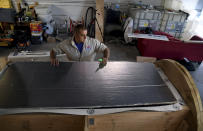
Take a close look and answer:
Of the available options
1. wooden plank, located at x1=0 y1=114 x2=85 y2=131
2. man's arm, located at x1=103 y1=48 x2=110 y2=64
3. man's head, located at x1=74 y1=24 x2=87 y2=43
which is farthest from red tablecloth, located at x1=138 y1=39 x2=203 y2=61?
wooden plank, located at x1=0 y1=114 x2=85 y2=131

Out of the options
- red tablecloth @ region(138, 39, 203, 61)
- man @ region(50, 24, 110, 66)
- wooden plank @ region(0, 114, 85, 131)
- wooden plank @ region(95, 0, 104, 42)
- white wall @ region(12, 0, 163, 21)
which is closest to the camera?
wooden plank @ region(0, 114, 85, 131)

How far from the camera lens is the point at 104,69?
1477 mm

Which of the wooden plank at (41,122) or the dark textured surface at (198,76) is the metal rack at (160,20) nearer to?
the dark textured surface at (198,76)

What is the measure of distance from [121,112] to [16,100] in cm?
75

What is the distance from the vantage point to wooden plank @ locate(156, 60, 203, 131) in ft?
3.12

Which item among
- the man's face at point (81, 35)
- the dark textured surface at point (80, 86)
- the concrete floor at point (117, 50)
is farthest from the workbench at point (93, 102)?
the concrete floor at point (117, 50)

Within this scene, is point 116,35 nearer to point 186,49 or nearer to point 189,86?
point 186,49

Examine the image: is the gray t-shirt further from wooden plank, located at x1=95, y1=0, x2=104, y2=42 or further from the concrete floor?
wooden plank, located at x1=95, y1=0, x2=104, y2=42

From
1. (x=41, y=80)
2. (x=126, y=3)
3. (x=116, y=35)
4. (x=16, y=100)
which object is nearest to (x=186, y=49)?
(x=116, y=35)

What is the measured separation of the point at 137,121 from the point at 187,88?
46cm

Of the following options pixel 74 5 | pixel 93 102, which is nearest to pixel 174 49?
pixel 93 102

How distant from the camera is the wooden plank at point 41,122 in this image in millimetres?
941

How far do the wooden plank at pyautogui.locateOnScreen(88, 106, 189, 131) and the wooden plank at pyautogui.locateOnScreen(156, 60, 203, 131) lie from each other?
6 centimetres

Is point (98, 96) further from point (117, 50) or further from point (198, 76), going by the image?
point (117, 50)
